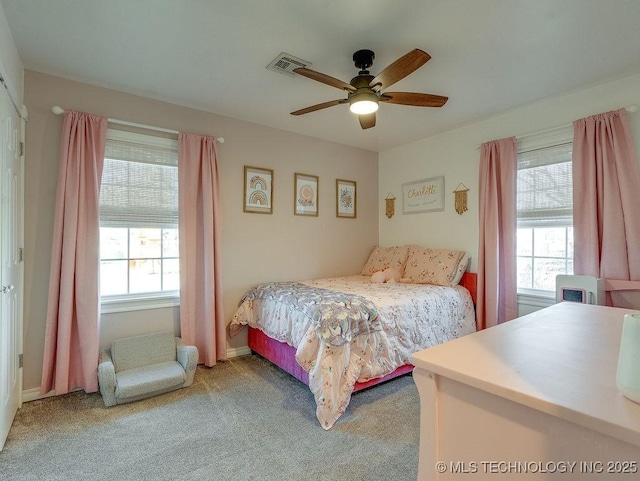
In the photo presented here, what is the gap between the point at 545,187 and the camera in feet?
9.70

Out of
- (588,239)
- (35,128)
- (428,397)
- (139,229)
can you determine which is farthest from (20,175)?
(588,239)

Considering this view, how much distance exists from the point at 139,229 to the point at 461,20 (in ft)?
9.44

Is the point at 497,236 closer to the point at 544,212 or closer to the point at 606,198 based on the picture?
the point at 544,212

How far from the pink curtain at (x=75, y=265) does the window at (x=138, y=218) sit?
14 cm

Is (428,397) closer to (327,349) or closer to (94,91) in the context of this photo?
(327,349)

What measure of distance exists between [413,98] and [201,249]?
2.24 metres

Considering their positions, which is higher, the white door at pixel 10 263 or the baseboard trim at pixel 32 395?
the white door at pixel 10 263

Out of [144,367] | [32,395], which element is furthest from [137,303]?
[32,395]

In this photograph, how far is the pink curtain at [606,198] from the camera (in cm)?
239

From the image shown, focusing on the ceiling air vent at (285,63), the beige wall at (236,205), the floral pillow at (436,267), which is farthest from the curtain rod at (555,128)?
the ceiling air vent at (285,63)

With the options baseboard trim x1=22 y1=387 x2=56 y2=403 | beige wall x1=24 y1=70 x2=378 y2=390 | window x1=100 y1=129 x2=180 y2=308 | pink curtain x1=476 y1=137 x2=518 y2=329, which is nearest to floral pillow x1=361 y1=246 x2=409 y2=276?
beige wall x1=24 y1=70 x2=378 y2=390

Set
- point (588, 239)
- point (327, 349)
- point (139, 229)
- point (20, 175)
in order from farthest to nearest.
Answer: point (139, 229) → point (588, 239) → point (20, 175) → point (327, 349)

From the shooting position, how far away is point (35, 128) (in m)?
2.38

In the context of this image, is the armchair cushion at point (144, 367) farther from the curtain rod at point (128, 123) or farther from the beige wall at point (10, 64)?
the beige wall at point (10, 64)
